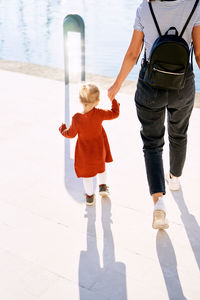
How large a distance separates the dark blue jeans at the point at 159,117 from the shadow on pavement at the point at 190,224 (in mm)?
312

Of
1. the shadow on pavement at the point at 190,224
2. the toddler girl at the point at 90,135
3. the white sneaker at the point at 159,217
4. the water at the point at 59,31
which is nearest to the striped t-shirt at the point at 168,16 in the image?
the toddler girl at the point at 90,135

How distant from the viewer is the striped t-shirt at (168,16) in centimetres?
227

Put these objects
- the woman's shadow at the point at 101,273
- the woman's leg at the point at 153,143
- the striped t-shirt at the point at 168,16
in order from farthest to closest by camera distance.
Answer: the woman's leg at the point at 153,143 < the striped t-shirt at the point at 168,16 < the woman's shadow at the point at 101,273

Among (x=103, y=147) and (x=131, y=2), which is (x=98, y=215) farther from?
(x=131, y=2)

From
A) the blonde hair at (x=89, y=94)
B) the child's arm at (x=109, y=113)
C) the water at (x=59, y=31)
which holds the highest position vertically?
the blonde hair at (x=89, y=94)

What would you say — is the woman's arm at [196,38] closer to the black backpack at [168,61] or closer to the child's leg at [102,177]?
the black backpack at [168,61]

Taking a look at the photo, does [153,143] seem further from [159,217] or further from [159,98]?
[159,217]

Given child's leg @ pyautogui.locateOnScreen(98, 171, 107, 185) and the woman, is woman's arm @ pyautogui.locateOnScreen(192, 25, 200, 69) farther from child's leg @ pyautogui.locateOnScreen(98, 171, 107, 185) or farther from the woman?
child's leg @ pyautogui.locateOnScreen(98, 171, 107, 185)

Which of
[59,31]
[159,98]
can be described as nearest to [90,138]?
[159,98]

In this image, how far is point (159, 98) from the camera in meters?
2.53

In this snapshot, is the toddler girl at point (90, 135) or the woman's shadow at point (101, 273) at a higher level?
the toddler girl at point (90, 135)

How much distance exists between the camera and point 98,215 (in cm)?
292

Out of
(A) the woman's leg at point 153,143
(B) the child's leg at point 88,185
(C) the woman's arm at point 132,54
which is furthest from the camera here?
(B) the child's leg at point 88,185

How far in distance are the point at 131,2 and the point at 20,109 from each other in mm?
17396
